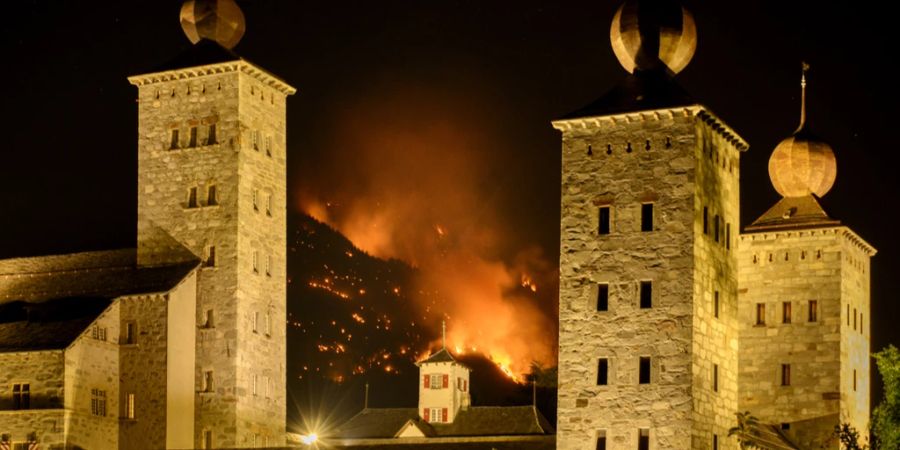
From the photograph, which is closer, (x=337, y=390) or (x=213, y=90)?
(x=213, y=90)

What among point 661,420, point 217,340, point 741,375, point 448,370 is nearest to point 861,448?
point 741,375

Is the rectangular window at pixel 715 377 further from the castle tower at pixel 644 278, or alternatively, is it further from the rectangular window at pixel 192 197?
the rectangular window at pixel 192 197

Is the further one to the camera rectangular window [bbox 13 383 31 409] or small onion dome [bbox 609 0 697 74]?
rectangular window [bbox 13 383 31 409]

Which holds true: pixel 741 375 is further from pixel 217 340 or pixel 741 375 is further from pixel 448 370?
pixel 448 370

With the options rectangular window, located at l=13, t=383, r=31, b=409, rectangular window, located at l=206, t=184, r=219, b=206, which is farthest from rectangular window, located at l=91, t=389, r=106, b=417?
rectangular window, located at l=206, t=184, r=219, b=206

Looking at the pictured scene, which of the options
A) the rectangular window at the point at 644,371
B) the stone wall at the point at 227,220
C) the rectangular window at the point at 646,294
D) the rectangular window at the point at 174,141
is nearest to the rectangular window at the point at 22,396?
the stone wall at the point at 227,220

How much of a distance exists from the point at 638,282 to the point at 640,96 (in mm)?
5497

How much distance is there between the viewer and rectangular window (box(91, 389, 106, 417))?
5947 cm

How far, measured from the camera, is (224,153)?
6344 cm

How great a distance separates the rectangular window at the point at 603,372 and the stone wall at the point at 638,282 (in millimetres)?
138

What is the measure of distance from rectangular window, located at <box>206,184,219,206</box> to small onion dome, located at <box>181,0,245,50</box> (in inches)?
215

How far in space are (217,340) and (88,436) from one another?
5.53 meters

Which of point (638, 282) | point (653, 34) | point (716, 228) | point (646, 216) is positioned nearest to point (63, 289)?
point (638, 282)

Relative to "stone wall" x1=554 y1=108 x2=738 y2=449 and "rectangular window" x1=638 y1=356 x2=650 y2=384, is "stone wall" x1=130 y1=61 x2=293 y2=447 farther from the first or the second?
"rectangular window" x1=638 y1=356 x2=650 y2=384
